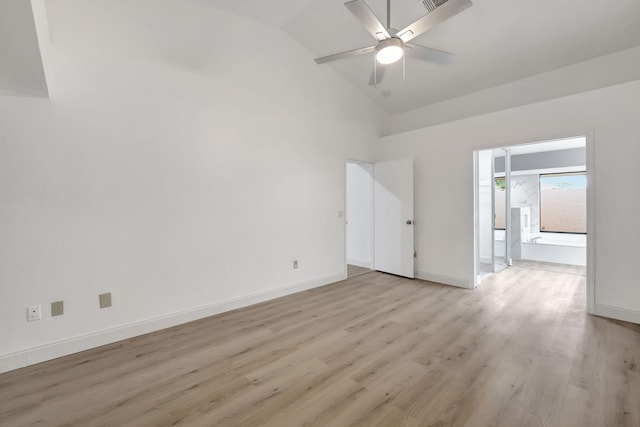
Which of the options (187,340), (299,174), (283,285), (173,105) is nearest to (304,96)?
(299,174)

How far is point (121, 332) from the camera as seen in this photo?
8.51 feet

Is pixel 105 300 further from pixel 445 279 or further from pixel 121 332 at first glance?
pixel 445 279

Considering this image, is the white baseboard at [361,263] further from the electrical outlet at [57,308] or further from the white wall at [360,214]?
the electrical outlet at [57,308]

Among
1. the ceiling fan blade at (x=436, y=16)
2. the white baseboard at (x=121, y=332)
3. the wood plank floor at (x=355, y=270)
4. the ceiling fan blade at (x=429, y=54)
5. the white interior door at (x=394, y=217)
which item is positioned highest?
the ceiling fan blade at (x=429, y=54)

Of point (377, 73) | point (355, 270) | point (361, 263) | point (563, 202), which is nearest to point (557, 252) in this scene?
point (563, 202)

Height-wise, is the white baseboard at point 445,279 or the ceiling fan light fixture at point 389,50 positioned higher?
the ceiling fan light fixture at point 389,50

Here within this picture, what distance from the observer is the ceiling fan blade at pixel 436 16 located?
2.00 meters

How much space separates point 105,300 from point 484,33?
5.02 metres

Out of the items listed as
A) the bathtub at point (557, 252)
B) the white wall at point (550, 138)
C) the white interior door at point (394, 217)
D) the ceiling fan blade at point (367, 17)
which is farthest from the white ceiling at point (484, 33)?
the bathtub at point (557, 252)

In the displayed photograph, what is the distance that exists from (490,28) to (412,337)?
3599 millimetres

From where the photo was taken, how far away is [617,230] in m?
3.00

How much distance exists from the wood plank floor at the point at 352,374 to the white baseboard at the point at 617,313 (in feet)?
0.39

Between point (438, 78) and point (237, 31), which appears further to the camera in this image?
point (438, 78)

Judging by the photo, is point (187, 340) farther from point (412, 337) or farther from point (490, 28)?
point (490, 28)
